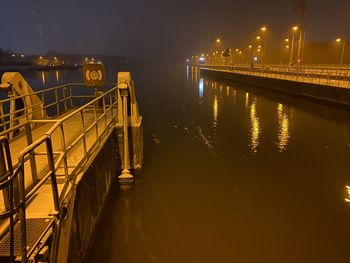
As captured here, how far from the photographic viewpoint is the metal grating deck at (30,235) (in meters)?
3.95

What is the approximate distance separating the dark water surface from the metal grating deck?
111 inches

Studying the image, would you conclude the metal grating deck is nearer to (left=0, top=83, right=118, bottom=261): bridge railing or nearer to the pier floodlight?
(left=0, top=83, right=118, bottom=261): bridge railing

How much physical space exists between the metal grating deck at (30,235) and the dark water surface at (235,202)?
2.82 metres

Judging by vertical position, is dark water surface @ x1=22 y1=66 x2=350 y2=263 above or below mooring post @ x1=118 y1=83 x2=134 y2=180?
below

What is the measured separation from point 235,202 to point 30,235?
6.69 m

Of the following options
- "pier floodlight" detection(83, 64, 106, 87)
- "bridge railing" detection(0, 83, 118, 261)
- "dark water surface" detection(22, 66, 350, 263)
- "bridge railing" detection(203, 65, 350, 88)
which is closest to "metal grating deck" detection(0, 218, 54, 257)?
"bridge railing" detection(0, 83, 118, 261)

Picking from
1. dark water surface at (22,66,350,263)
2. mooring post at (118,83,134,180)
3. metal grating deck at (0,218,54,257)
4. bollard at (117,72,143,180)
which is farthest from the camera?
bollard at (117,72,143,180)

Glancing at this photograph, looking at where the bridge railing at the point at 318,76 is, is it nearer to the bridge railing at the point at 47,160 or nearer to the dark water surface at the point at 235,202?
the dark water surface at the point at 235,202

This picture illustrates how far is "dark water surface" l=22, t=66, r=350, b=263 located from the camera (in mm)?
7430

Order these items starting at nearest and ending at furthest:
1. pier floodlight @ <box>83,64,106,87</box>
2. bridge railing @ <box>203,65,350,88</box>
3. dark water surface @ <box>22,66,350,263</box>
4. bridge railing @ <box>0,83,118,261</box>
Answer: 1. bridge railing @ <box>0,83,118,261</box>
2. dark water surface @ <box>22,66,350,263</box>
3. pier floodlight @ <box>83,64,106,87</box>
4. bridge railing @ <box>203,65,350,88</box>

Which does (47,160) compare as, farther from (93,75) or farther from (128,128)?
(93,75)

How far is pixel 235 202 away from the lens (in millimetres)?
9727

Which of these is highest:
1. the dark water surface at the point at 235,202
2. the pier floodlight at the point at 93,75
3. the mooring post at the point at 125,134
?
the pier floodlight at the point at 93,75

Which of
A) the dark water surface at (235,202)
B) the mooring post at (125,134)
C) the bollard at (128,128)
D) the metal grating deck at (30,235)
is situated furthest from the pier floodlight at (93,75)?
the metal grating deck at (30,235)
